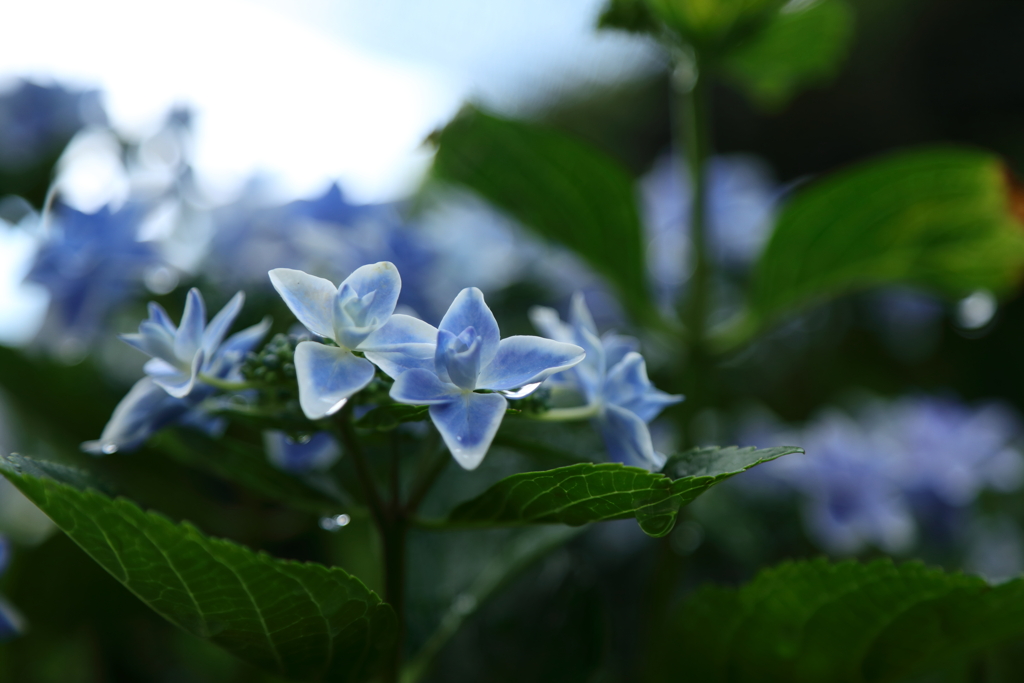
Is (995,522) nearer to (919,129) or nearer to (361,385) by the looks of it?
(361,385)

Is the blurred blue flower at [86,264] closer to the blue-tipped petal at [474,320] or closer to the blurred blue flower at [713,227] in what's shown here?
the blue-tipped petal at [474,320]

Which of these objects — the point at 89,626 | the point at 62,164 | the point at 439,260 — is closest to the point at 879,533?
the point at 439,260

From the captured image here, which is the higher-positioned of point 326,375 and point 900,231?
point 326,375

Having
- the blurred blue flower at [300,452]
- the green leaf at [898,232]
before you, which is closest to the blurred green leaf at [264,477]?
the blurred blue flower at [300,452]

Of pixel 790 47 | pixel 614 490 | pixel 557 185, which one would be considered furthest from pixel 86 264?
pixel 790 47

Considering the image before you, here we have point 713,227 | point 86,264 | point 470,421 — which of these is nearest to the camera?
point 470,421

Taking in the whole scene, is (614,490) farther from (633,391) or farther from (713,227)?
(713,227)

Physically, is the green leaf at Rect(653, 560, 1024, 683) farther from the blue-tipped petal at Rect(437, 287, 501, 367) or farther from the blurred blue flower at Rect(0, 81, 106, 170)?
the blurred blue flower at Rect(0, 81, 106, 170)
